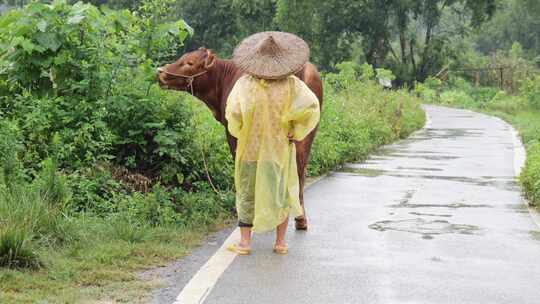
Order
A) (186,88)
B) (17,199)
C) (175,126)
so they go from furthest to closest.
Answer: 1. (175,126)
2. (186,88)
3. (17,199)

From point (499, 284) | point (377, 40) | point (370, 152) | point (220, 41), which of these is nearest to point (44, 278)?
point (499, 284)

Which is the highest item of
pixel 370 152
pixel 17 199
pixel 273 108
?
pixel 273 108

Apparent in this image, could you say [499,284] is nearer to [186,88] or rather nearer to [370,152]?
[186,88]

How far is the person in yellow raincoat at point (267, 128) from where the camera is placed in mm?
7613

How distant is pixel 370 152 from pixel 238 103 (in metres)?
10.8

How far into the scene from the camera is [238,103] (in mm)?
7652

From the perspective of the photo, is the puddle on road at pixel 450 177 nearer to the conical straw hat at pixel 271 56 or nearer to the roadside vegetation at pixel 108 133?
the roadside vegetation at pixel 108 133

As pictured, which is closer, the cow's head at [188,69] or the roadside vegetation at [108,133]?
the roadside vegetation at [108,133]

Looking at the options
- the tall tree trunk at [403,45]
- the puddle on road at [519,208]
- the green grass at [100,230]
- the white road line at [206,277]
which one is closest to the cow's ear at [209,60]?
the green grass at [100,230]

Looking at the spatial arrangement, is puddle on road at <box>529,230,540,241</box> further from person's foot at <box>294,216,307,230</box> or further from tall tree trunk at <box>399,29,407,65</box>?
tall tree trunk at <box>399,29,407,65</box>

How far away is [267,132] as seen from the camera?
7617 millimetres

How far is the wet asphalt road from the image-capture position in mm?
6473

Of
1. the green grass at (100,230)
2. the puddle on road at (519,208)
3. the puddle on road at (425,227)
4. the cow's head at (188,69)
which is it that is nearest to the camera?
the green grass at (100,230)

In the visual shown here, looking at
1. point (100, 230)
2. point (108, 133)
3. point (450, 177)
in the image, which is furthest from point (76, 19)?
point (450, 177)
